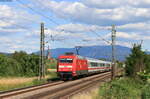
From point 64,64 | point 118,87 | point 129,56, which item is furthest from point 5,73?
point 118,87

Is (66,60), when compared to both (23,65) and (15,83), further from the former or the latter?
(23,65)

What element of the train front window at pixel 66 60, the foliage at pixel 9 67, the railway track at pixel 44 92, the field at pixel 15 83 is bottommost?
the railway track at pixel 44 92

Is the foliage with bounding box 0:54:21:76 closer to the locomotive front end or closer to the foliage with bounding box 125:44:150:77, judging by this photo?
the locomotive front end

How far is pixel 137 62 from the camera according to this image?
1390 inches

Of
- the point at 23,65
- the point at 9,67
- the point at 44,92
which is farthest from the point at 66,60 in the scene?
the point at 23,65

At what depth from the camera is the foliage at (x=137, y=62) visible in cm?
3528

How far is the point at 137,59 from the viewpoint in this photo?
3584 centimetres

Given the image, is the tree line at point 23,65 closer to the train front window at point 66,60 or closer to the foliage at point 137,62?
the train front window at point 66,60

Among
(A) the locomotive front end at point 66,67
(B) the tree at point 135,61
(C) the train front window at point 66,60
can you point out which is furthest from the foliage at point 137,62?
(C) the train front window at point 66,60

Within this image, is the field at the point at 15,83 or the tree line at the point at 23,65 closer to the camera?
the field at the point at 15,83

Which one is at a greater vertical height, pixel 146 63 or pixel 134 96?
pixel 146 63

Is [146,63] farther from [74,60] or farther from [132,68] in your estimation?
[74,60]

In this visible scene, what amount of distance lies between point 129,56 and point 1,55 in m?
26.3

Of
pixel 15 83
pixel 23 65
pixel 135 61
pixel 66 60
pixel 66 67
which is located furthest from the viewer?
pixel 23 65
